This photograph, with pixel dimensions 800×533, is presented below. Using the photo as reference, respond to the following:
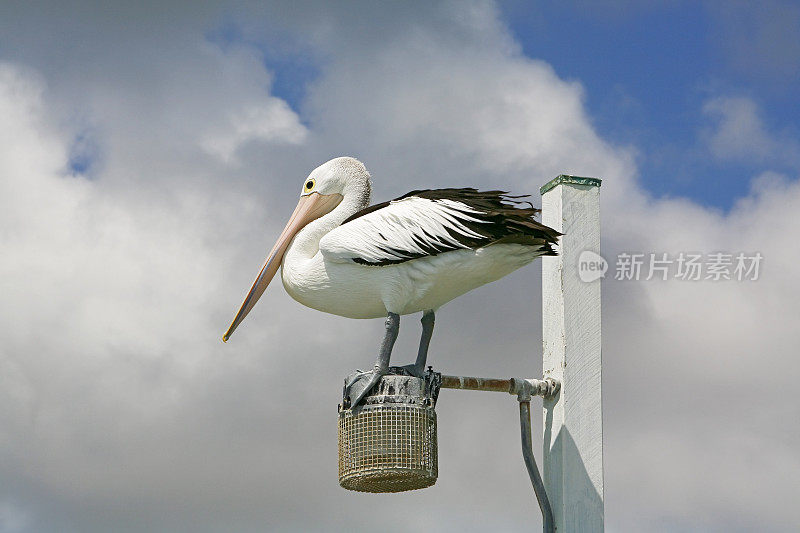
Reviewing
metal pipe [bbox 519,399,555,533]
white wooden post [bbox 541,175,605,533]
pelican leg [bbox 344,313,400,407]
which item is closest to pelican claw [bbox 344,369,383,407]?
pelican leg [bbox 344,313,400,407]

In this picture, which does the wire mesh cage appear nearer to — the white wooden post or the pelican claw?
the pelican claw

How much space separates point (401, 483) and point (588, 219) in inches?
82.9

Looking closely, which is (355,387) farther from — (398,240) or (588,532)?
(588,532)

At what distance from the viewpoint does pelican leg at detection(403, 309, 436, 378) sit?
Result: 7.72 meters

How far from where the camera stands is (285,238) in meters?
8.41

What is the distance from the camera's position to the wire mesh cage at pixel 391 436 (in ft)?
23.9

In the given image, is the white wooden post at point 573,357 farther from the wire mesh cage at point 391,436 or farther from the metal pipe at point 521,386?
the wire mesh cage at point 391,436

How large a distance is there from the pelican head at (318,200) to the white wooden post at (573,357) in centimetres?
124

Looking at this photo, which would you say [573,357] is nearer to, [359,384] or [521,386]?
[521,386]

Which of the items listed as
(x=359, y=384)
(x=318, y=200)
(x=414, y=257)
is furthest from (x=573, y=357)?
(x=318, y=200)

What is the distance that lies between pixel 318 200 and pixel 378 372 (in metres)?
1.54

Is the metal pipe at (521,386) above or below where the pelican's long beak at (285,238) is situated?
below

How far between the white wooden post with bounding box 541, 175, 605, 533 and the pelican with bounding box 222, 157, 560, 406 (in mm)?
635

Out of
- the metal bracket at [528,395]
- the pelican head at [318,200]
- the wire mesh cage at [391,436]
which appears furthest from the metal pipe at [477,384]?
the pelican head at [318,200]
